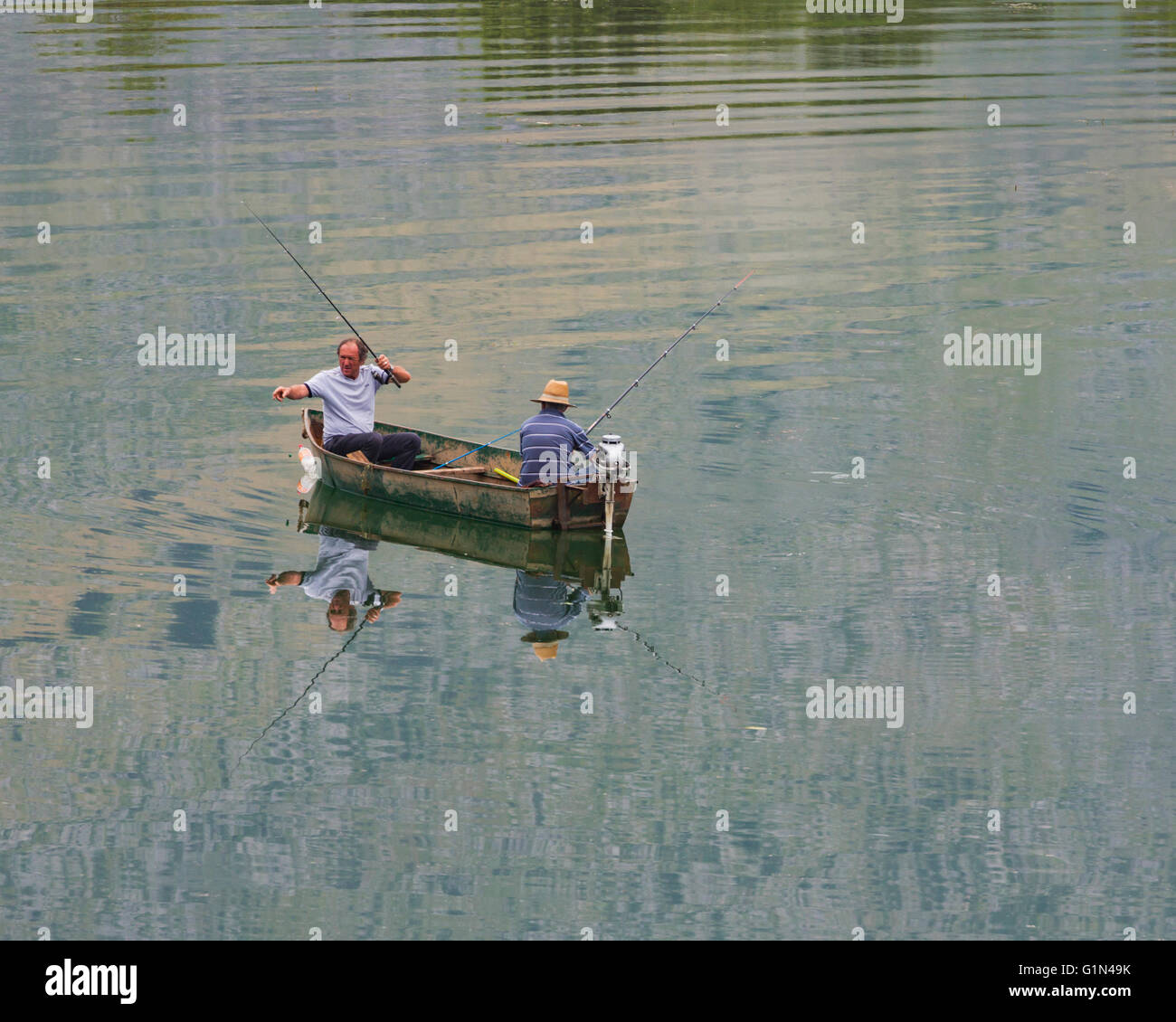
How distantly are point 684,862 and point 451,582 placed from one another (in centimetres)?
545

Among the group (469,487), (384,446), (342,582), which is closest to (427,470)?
(384,446)

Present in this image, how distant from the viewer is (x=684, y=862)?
1184 centimetres

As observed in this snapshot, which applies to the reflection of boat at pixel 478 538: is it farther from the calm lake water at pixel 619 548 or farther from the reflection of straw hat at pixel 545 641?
the reflection of straw hat at pixel 545 641

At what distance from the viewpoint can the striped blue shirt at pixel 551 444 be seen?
17.4 m

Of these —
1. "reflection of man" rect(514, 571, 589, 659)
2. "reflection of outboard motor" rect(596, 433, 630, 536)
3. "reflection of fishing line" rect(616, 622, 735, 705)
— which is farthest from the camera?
"reflection of outboard motor" rect(596, 433, 630, 536)

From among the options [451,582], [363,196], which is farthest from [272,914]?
[363,196]

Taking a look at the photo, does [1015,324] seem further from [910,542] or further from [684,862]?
[684,862]

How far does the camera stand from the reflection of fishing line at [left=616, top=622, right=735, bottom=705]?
14203 mm

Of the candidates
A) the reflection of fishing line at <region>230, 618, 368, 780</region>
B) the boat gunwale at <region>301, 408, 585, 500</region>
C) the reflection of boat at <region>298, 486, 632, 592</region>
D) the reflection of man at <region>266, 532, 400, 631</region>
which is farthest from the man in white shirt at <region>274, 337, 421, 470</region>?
the reflection of fishing line at <region>230, 618, 368, 780</region>

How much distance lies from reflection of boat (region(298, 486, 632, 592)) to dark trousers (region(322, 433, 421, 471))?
425 millimetres

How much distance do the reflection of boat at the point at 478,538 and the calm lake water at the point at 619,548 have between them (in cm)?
7

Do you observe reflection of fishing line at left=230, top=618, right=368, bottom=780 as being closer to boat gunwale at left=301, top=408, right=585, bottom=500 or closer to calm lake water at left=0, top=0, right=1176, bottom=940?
calm lake water at left=0, top=0, right=1176, bottom=940

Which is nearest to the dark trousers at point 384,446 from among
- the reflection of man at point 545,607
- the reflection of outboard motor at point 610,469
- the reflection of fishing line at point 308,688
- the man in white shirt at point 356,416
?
the man in white shirt at point 356,416

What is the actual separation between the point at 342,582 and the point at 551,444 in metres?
2.23
